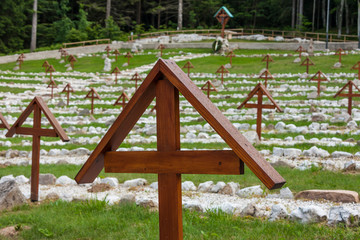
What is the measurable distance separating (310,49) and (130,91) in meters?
18.8

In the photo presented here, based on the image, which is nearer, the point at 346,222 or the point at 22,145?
the point at 346,222

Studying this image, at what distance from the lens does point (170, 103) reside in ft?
10.6

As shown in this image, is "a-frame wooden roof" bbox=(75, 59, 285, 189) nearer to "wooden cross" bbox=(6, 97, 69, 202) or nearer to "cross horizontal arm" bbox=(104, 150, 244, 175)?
"cross horizontal arm" bbox=(104, 150, 244, 175)

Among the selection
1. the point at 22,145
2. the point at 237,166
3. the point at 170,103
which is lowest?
the point at 22,145

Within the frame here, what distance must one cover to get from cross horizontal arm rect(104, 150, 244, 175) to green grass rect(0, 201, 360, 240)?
1.58 meters

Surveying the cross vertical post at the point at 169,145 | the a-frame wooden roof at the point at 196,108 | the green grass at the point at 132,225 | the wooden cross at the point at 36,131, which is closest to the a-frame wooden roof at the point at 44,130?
the wooden cross at the point at 36,131

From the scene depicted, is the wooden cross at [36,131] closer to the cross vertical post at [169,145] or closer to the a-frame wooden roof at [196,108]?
the a-frame wooden roof at [196,108]

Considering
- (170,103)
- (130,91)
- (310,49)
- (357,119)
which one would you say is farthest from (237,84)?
(170,103)

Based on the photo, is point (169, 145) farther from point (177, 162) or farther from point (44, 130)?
point (44, 130)

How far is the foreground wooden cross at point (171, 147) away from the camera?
306cm

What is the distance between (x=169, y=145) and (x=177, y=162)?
0.42 feet

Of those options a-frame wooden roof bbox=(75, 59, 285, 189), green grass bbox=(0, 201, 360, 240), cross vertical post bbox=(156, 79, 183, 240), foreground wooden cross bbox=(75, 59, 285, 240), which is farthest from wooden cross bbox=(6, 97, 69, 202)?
cross vertical post bbox=(156, 79, 183, 240)

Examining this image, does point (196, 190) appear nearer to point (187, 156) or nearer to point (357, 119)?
point (187, 156)

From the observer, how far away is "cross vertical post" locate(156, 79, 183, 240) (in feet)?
10.7
